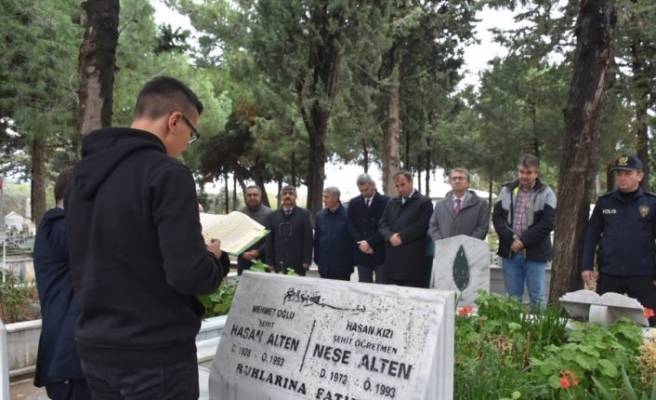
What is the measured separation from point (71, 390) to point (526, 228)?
4.19 metres

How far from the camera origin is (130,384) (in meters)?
1.96

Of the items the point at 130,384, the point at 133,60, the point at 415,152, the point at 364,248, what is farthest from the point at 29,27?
the point at 415,152

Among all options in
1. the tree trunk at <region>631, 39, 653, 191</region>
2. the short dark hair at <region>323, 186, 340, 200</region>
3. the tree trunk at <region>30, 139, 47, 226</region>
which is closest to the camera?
the short dark hair at <region>323, 186, 340, 200</region>

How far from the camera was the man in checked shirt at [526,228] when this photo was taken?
5363 mm

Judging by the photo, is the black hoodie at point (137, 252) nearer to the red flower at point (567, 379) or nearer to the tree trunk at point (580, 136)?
the red flower at point (567, 379)

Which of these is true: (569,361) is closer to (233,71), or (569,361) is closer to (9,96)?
(233,71)

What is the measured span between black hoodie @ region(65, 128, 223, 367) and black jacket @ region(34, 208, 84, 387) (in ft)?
2.17

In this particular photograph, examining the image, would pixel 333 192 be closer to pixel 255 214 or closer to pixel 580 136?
pixel 255 214

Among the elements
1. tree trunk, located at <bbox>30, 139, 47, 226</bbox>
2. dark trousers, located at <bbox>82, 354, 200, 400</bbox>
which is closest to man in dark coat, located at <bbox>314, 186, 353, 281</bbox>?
dark trousers, located at <bbox>82, 354, 200, 400</bbox>

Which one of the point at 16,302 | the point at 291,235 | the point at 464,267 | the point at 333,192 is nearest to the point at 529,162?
the point at 464,267

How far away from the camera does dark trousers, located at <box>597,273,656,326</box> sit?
14.3 ft

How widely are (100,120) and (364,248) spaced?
302 cm

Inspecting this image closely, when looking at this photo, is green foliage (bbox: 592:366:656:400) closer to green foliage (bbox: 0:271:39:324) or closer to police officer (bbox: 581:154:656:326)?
police officer (bbox: 581:154:656:326)

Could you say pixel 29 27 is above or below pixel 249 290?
above
